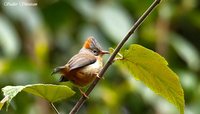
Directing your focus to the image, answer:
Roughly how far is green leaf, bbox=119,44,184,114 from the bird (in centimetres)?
20

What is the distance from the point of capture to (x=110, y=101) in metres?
3.11

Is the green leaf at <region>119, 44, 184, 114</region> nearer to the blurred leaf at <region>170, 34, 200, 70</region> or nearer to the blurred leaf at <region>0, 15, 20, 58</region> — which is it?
the blurred leaf at <region>0, 15, 20, 58</region>

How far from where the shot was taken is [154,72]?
1.19m

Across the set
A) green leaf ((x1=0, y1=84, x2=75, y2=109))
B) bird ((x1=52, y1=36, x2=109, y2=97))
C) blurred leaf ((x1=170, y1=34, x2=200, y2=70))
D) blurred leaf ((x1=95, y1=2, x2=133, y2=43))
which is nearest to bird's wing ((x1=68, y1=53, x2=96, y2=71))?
bird ((x1=52, y1=36, x2=109, y2=97))

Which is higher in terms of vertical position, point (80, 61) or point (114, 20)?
point (114, 20)

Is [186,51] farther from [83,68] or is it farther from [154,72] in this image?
[154,72]

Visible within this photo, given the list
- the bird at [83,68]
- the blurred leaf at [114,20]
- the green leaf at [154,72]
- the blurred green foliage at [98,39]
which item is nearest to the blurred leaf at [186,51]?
the blurred green foliage at [98,39]

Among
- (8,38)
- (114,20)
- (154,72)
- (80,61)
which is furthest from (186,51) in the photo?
(154,72)

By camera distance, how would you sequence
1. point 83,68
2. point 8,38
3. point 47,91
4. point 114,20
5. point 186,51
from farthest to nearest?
point 186,51 → point 114,20 → point 8,38 → point 83,68 → point 47,91

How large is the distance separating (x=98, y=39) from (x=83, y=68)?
1.54 m

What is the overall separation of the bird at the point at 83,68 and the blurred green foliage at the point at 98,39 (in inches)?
45.6

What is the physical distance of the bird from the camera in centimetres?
143

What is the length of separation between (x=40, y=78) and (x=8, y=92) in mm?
1803

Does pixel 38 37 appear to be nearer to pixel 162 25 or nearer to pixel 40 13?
pixel 40 13
